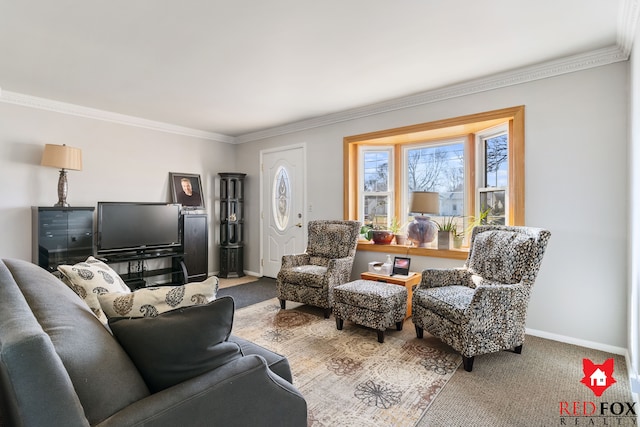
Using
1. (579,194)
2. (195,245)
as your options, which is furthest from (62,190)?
(579,194)

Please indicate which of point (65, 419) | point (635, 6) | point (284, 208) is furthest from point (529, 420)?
point (284, 208)

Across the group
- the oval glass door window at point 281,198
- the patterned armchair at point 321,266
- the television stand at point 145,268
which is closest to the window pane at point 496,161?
the patterned armchair at point 321,266

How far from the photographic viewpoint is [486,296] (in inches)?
88.3

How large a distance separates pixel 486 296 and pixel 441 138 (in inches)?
91.1

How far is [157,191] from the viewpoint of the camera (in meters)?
4.85

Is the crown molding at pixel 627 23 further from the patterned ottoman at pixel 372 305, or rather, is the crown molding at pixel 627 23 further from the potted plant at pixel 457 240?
the patterned ottoman at pixel 372 305

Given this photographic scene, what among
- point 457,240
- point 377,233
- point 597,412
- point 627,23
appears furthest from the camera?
point 377,233

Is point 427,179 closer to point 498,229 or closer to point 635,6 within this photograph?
point 498,229

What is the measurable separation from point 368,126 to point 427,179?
3.34ft

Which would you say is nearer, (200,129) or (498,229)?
(498,229)

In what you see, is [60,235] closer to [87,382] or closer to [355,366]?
[355,366]

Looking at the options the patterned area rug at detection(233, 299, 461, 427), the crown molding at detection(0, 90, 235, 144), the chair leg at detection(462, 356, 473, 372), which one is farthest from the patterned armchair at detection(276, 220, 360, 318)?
the crown molding at detection(0, 90, 235, 144)

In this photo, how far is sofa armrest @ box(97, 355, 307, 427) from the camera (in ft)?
2.84

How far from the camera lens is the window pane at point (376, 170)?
4391 mm
